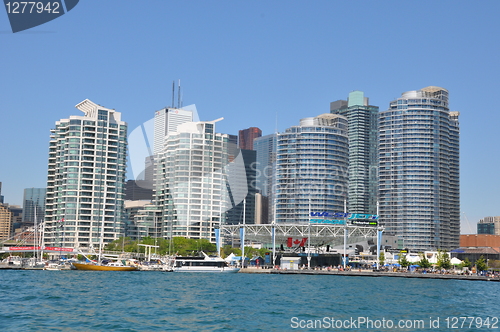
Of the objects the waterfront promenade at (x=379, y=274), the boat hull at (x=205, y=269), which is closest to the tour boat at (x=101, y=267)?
the boat hull at (x=205, y=269)

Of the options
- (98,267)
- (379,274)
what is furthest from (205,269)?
(379,274)

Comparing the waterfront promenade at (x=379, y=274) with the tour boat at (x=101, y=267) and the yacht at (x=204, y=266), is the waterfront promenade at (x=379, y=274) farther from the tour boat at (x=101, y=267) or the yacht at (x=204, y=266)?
the tour boat at (x=101, y=267)

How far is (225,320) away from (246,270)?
99.1 metres

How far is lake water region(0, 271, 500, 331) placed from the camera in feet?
169

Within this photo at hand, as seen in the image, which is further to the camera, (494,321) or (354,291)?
(354,291)

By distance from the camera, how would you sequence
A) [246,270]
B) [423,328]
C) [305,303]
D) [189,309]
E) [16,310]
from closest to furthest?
[423,328]
[16,310]
[189,309]
[305,303]
[246,270]

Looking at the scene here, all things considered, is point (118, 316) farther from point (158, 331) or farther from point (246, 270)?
point (246, 270)

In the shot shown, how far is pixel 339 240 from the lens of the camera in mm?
176625

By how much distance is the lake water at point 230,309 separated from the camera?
5147cm

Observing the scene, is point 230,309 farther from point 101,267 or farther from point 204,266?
point 101,267

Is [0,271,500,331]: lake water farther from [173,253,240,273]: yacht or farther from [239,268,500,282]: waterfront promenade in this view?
[173,253,240,273]: yacht

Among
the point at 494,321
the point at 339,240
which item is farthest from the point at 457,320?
the point at 339,240

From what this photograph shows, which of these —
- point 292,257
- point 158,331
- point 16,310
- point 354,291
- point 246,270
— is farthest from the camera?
point 292,257

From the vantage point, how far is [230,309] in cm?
6253
